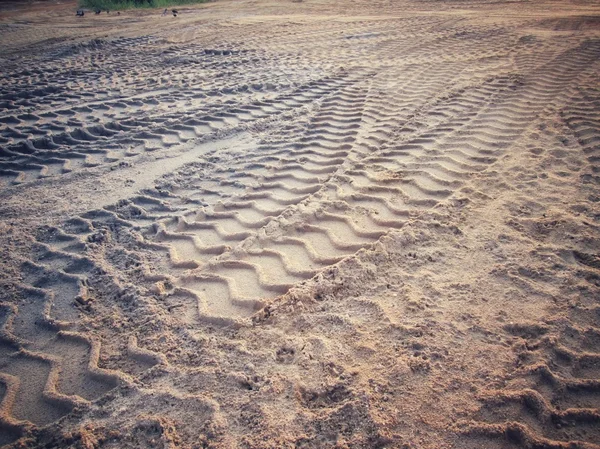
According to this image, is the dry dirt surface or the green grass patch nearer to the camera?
the dry dirt surface

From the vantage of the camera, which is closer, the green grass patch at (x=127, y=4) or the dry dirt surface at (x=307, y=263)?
the dry dirt surface at (x=307, y=263)

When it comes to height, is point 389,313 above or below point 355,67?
below

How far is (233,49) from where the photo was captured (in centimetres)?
815

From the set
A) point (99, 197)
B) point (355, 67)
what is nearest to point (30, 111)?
point (99, 197)

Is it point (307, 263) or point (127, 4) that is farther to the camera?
point (127, 4)

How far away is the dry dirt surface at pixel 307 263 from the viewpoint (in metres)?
1.65

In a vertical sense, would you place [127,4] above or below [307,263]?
above

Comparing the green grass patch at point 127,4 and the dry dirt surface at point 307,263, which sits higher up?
the green grass patch at point 127,4

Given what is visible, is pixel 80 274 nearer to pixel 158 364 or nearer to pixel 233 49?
pixel 158 364

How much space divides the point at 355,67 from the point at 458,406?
6047 mm

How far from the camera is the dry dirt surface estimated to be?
1.65 metres

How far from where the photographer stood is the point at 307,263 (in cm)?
247

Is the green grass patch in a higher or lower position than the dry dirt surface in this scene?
higher

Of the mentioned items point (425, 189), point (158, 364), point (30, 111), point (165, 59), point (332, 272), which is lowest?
point (158, 364)
